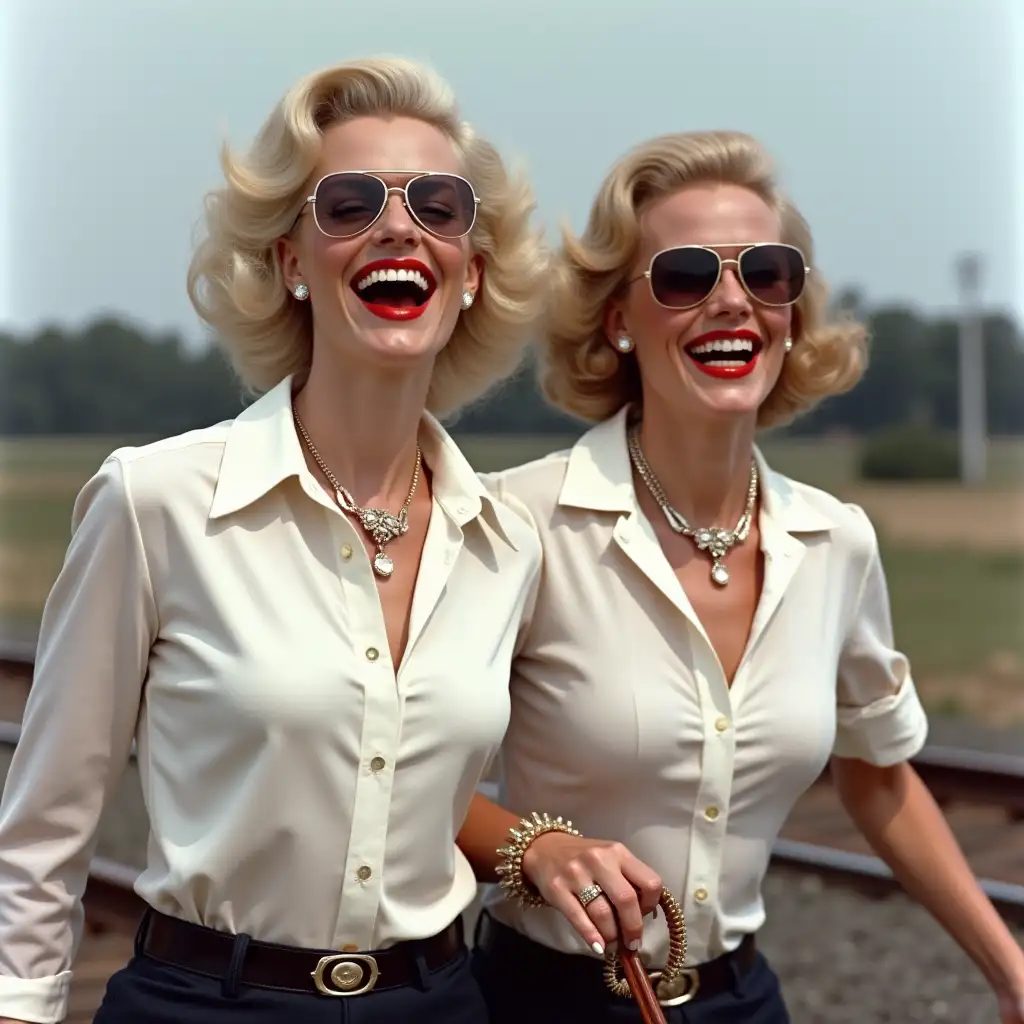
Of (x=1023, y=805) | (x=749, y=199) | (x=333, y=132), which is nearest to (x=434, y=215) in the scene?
(x=333, y=132)

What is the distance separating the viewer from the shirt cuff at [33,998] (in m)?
2.18

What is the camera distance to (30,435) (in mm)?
25875

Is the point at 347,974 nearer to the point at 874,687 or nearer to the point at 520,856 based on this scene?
the point at 520,856

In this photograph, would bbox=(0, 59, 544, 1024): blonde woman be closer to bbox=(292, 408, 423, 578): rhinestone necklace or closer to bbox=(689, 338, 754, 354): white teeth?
bbox=(292, 408, 423, 578): rhinestone necklace

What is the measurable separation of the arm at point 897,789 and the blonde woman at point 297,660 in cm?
87

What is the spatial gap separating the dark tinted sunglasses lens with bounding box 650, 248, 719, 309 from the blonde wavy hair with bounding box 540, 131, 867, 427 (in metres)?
0.11

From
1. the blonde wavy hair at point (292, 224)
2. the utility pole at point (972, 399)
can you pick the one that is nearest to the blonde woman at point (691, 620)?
the blonde wavy hair at point (292, 224)

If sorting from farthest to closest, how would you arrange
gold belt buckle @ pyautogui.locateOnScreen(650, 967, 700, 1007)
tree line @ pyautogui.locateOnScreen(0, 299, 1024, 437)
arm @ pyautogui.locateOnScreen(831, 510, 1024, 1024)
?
tree line @ pyautogui.locateOnScreen(0, 299, 1024, 437), arm @ pyautogui.locateOnScreen(831, 510, 1024, 1024), gold belt buckle @ pyautogui.locateOnScreen(650, 967, 700, 1007)

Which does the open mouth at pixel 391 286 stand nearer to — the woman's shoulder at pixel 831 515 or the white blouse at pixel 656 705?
the white blouse at pixel 656 705

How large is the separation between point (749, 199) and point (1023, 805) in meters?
4.27

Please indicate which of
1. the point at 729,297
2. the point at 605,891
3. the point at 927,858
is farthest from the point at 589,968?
the point at 729,297

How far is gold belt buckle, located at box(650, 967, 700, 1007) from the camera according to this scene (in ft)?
8.53

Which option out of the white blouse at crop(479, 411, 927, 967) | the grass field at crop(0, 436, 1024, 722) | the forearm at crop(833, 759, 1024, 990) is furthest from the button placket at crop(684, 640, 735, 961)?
the grass field at crop(0, 436, 1024, 722)

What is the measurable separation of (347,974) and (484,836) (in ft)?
1.34
